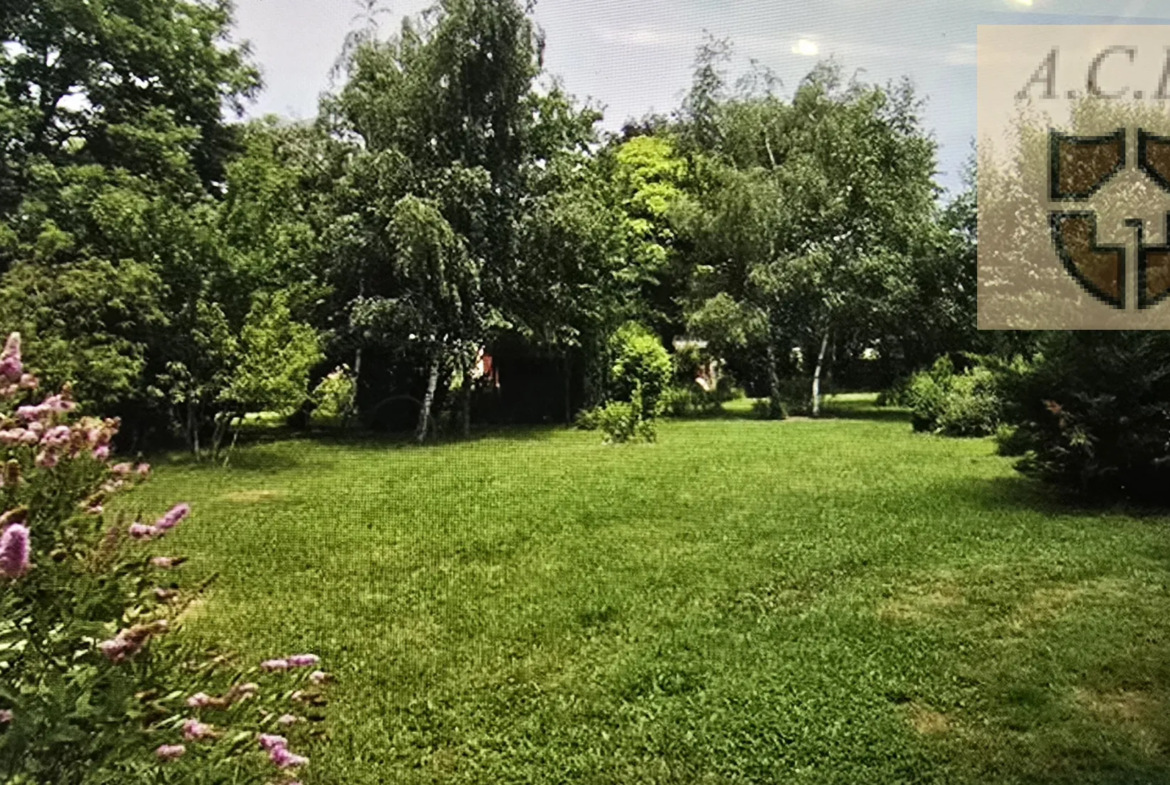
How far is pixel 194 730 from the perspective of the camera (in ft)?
2.12

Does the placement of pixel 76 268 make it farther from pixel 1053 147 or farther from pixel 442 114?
pixel 442 114

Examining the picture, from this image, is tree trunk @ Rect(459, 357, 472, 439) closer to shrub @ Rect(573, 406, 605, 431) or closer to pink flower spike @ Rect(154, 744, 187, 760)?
shrub @ Rect(573, 406, 605, 431)

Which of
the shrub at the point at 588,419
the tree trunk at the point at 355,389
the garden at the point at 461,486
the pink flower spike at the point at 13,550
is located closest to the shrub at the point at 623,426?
the garden at the point at 461,486

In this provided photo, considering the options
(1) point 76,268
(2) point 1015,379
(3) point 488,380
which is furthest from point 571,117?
(1) point 76,268

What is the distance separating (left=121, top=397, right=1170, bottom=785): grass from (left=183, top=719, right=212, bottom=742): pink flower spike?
41cm

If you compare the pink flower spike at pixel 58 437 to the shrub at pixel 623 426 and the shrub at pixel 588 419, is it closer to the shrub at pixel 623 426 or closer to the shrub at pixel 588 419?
the shrub at pixel 623 426

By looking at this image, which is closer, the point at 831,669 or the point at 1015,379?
the point at 831,669

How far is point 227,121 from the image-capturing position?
2174 mm

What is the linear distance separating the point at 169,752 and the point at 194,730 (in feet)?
0.08

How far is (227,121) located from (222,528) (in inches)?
45.3

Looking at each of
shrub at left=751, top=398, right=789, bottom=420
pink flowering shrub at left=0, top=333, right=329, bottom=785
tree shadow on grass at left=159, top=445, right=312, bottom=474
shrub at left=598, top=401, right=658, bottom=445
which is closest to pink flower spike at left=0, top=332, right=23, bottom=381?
pink flowering shrub at left=0, top=333, right=329, bottom=785

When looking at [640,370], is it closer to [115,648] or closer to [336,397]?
[336,397]

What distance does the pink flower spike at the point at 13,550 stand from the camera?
1.63ft

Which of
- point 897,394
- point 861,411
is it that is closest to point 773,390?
point 861,411
